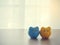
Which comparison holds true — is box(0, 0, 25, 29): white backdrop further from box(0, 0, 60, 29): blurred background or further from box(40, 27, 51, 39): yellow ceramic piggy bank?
box(40, 27, 51, 39): yellow ceramic piggy bank

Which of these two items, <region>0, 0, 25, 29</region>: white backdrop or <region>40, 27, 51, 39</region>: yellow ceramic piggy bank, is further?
<region>0, 0, 25, 29</region>: white backdrop

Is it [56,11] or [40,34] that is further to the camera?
[56,11]

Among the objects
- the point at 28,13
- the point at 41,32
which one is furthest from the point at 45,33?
the point at 28,13

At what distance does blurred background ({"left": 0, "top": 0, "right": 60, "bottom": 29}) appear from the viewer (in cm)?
235

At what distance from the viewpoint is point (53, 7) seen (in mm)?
2402

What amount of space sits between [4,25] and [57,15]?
89cm

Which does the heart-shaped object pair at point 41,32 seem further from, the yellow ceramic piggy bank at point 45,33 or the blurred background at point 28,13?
the blurred background at point 28,13

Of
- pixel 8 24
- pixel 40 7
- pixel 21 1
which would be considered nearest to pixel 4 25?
pixel 8 24

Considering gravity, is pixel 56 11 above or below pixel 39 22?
above

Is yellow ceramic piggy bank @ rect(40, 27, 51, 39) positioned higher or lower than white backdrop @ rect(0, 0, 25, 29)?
lower

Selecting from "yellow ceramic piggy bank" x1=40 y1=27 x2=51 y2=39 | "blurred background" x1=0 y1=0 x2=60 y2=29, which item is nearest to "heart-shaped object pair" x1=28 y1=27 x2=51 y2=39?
"yellow ceramic piggy bank" x1=40 y1=27 x2=51 y2=39

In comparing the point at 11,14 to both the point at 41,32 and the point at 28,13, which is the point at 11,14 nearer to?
the point at 28,13

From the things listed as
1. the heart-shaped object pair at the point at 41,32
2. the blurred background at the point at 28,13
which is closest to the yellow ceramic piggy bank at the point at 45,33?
the heart-shaped object pair at the point at 41,32

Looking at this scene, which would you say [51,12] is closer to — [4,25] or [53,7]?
[53,7]
